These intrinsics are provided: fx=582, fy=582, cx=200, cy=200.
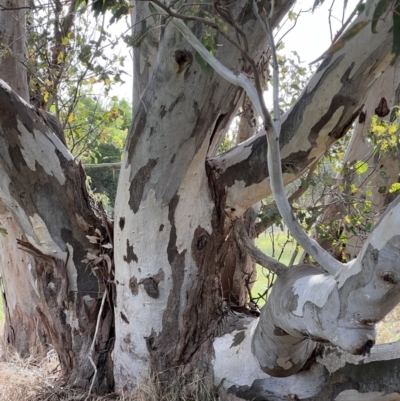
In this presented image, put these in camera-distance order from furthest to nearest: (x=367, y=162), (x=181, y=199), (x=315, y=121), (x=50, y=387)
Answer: (x=367, y=162) → (x=50, y=387) → (x=181, y=199) → (x=315, y=121)

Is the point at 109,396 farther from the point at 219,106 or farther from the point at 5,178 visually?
the point at 219,106

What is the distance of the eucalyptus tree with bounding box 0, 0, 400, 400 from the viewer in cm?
257

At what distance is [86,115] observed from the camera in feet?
16.9

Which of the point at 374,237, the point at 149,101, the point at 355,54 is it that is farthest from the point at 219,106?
the point at 374,237

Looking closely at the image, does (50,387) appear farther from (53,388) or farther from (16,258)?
(16,258)

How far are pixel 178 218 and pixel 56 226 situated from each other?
0.70 metres

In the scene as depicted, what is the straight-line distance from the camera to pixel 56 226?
10.4 feet

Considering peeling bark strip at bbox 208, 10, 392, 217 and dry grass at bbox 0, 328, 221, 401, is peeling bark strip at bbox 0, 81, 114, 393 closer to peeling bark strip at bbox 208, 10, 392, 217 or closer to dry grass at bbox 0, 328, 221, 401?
dry grass at bbox 0, 328, 221, 401

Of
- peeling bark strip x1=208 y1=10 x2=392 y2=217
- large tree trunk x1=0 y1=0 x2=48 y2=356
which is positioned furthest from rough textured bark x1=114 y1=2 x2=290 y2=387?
large tree trunk x1=0 y1=0 x2=48 y2=356

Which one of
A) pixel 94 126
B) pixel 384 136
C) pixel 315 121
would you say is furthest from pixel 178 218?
pixel 94 126

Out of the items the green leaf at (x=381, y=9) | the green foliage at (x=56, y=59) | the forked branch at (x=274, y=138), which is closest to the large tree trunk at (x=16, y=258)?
the green foliage at (x=56, y=59)

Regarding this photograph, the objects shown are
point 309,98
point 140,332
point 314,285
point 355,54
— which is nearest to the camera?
point 314,285

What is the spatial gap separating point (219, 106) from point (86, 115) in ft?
8.32

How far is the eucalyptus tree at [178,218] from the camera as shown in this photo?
2.57m
